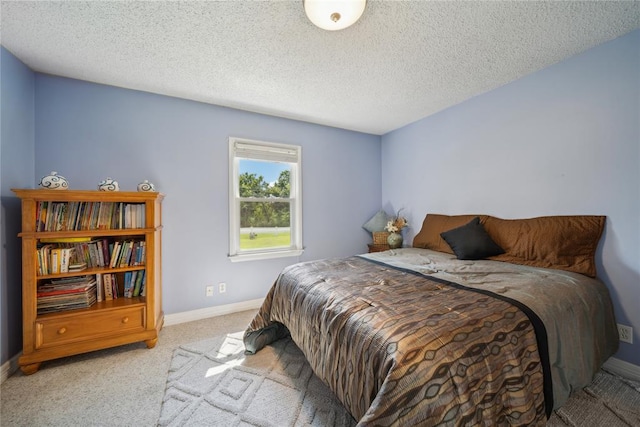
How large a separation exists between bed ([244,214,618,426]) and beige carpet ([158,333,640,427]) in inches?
6.9

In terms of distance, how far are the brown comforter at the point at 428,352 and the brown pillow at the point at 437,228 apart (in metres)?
1.28

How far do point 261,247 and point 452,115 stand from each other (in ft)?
9.29

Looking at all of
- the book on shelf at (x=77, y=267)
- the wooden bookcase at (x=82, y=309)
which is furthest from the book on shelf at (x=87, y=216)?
the book on shelf at (x=77, y=267)

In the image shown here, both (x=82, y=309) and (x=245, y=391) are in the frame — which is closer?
(x=245, y=391)

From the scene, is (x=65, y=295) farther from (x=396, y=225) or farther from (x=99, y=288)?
(x=396, y=225)

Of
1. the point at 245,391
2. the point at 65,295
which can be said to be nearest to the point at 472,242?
the point at 245,391

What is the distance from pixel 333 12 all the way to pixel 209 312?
2.92 metres

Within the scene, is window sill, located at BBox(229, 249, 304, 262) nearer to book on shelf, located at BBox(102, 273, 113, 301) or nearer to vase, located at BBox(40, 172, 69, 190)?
book on shelf, located at BBox(102, 273, 113, 301)

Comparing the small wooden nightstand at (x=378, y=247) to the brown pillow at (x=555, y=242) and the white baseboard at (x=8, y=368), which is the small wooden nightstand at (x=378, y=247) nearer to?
the brown pillow at (x=555, y=242)

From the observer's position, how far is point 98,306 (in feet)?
6.47

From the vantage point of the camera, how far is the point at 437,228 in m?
2.86

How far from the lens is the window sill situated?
2.84m

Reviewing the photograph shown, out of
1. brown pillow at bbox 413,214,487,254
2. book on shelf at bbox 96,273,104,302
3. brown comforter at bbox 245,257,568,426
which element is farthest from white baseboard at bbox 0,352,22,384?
brown pillow at bbox 413,214,487,254

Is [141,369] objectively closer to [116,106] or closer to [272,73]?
[116,106]
